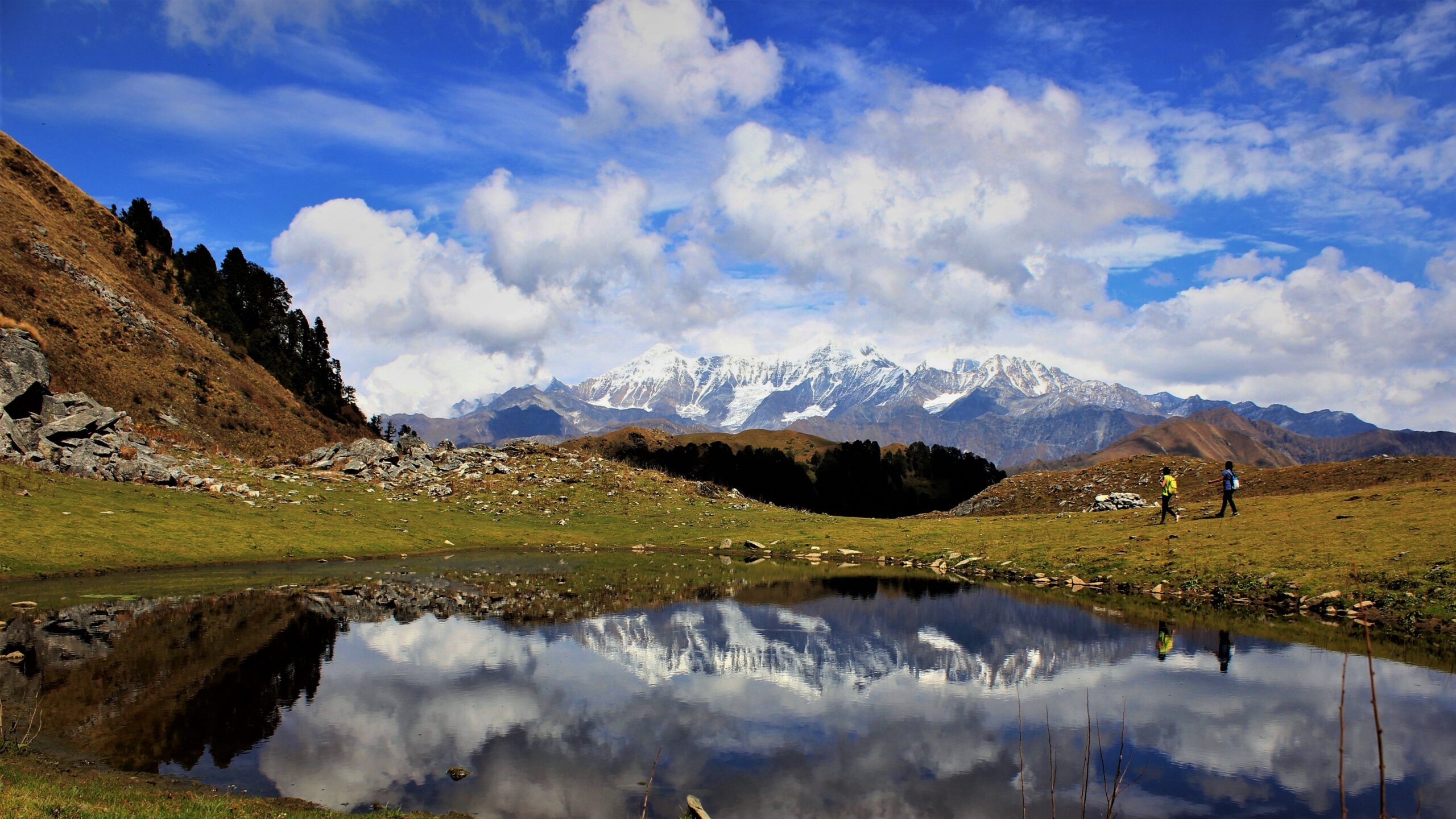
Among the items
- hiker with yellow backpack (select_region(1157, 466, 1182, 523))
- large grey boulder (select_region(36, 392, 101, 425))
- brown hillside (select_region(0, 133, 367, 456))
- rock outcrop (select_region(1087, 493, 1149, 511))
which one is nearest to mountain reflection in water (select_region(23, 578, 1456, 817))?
hiker with yellow backpack (select_region(1157, 466, 1182, 523))

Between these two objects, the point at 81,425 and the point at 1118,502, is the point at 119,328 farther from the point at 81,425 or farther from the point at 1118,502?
the point at 1118,502

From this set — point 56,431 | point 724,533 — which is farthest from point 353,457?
point 724,533

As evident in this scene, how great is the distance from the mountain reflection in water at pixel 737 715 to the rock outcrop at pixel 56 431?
88.7ft

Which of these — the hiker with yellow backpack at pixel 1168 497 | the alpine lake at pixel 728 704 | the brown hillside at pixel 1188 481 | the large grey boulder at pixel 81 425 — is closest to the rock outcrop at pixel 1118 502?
the brown hillside at pixel 1188 481

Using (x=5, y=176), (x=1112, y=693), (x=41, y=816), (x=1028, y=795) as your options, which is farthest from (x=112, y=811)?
(x=5, y=176)

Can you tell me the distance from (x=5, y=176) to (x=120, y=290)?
2073 centimetres

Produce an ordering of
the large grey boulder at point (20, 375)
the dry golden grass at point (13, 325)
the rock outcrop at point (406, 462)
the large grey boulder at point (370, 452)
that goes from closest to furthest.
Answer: the large grey boulder at point (20, 375), the dry golden grass at point (13, 325), the rock outcrop at point (406, 462), the large grey boulder at point (370, 452)

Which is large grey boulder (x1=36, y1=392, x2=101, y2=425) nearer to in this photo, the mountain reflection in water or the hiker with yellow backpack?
the mountain reflection in water

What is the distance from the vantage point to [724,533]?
235 ft

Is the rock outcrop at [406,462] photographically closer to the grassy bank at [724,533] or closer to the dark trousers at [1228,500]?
the grassy bank at [724,533]

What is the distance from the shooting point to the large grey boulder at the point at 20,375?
49.1 metres

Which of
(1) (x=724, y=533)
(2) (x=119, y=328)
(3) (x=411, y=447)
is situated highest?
(2) (x=119, y=328)

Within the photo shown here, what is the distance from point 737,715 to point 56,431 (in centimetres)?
5400

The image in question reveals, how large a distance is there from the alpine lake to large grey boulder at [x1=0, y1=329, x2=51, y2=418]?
73.6ft
